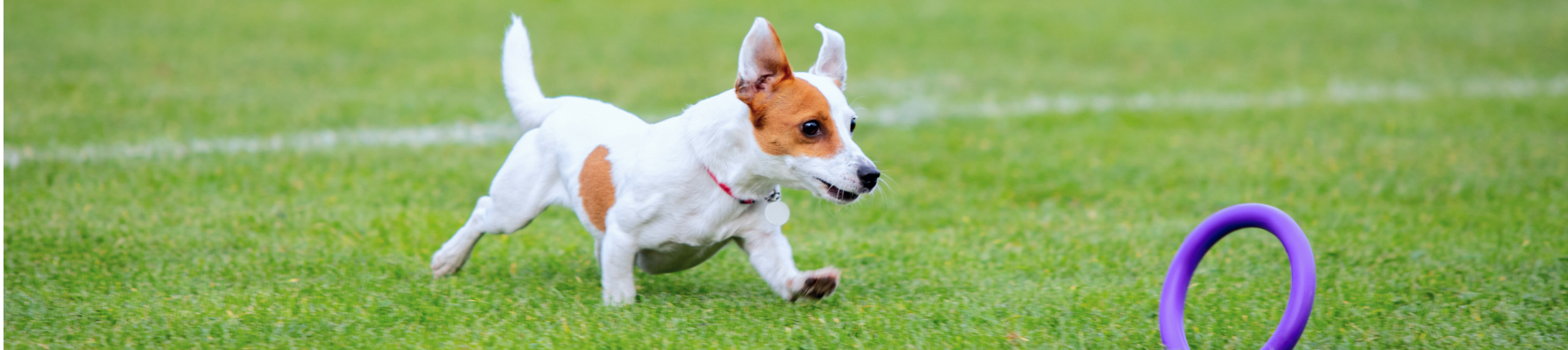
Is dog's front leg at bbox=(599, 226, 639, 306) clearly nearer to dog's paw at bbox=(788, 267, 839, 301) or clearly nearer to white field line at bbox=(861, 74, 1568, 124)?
dog's paw at bbox=(788, 267, 839, 301)

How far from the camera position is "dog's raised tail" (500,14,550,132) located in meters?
5.28

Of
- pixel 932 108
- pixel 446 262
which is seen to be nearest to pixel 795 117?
pixel 446 262

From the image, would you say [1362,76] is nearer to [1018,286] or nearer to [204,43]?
[1018,286]

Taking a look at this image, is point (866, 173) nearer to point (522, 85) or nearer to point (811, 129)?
point (811, 129)

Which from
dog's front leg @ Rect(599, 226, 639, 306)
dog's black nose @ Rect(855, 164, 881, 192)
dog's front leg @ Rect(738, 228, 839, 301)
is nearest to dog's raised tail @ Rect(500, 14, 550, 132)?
dog's front leg @ Rect(599, 226, 639, 306)

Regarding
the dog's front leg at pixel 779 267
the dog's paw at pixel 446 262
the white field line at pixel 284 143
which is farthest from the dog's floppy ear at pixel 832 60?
the white field line at pixel 284 143

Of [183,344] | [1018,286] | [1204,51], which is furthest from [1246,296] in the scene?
[1204,51]

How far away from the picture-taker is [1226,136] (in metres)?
9.95

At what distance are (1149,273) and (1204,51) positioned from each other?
32.4ft

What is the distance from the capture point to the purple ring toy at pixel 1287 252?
149 inches

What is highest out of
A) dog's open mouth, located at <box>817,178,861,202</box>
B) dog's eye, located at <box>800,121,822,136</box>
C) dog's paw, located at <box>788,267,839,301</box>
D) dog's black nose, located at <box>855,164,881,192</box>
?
dog's eye, located at <box>800,121,822,136</box>

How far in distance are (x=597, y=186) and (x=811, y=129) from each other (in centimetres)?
97

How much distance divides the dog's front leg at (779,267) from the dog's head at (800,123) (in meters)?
0.43

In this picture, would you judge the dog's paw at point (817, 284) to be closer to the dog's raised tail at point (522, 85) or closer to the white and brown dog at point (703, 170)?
the white and brown dog at point (703, 170)
